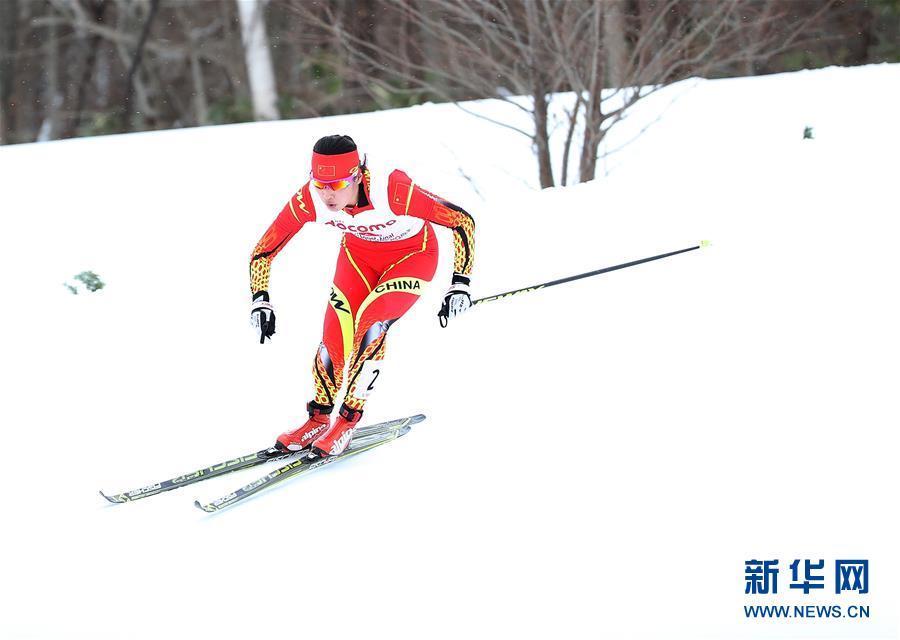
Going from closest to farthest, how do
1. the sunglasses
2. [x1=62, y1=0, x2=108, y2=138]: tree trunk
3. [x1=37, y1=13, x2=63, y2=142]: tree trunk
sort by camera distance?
the sunglasses < [x1=62, y1=0, x2=108, y2=138]: tree trunk < [x1=37, y1=13, x2=63, y2=142]: tree trunk

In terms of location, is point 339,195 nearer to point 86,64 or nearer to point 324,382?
point 324,382

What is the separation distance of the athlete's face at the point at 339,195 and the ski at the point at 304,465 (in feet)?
3.63

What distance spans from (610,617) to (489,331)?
2.94 m

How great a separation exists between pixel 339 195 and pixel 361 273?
59cm

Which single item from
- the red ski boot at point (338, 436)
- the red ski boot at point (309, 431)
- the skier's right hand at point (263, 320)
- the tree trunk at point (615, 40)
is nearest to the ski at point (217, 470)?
the red ski boot at point (309, 431)

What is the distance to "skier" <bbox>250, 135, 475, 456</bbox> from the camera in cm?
459

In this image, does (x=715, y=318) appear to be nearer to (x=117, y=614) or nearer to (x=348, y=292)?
(x=348, y=292)

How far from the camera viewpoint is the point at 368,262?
16.0ft

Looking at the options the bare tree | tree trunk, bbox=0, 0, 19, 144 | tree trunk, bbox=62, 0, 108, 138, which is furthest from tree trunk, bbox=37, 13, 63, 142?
the bare tree

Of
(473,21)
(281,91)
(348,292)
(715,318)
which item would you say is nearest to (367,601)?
(348,292)

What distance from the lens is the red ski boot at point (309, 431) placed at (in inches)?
187

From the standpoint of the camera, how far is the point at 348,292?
15.9 feet

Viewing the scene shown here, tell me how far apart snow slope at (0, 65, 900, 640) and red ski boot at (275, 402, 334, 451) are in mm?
252

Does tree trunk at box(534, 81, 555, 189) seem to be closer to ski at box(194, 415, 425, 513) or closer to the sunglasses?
ski at box(194, 415, 425, 513)
